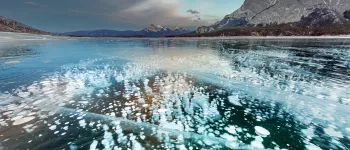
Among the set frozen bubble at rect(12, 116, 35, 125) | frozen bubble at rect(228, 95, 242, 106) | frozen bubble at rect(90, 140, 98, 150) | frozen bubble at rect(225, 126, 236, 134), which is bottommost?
frozen bubble at rect(90, 140, 98, 150)

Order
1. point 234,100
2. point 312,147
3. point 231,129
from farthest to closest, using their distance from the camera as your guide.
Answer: point 234,100, point 231,129, point 312,147

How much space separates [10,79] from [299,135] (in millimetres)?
19388

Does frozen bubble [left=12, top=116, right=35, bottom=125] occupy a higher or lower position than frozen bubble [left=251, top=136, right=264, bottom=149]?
higher

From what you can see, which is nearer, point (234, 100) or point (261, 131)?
point (261, 131)

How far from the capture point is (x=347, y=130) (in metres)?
6.96

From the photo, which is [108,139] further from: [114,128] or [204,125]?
[204,125]

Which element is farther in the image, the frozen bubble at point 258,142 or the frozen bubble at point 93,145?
the frozen bubble at point 258,142

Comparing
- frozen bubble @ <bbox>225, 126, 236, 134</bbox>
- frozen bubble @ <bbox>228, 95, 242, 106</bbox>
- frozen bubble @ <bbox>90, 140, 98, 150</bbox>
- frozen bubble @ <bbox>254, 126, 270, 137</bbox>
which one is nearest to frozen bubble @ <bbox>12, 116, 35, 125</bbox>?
frozen bubble @ <bbox>90, 140, 98, 150</bbox>

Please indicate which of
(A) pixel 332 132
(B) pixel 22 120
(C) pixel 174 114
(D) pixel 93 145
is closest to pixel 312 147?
(A) pixel 332 132

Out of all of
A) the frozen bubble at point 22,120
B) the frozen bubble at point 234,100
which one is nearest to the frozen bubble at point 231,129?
the frozen bubble at point 234,100

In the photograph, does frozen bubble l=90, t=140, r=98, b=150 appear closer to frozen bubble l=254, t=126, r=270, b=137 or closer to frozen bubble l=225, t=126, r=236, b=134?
frozen bubble l=225, t=126, r=236, b=134

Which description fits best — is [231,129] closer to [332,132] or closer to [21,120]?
[332,132]

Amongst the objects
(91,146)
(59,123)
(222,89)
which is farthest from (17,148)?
(222,89)

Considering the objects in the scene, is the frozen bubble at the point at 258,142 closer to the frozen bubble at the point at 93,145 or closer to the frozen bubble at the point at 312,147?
the frozen bubble at the point at 312,147
